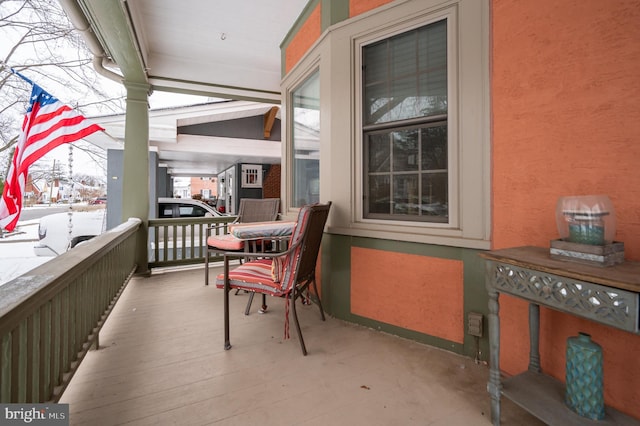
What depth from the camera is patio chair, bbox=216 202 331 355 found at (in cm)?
193

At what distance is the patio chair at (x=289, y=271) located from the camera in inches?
76.2

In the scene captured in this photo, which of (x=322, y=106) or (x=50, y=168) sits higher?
(x=322, y=106)

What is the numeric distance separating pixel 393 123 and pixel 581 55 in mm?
1059

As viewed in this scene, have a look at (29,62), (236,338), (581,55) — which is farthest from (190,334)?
(29,62)

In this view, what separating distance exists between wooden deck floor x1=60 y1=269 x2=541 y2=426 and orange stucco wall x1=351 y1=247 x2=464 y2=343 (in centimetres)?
15

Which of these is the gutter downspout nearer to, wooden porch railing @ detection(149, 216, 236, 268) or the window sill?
wooden porch railing @ detection(149, 216, 236, 268)

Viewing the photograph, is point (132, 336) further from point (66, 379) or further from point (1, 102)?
point (1, 102)

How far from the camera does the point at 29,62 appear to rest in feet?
11.1

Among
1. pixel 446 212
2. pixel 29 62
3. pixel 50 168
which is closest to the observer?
pixel 446 212

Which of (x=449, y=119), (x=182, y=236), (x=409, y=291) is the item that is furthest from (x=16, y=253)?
(x=449, y=119)

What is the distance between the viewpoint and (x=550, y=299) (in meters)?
1.12

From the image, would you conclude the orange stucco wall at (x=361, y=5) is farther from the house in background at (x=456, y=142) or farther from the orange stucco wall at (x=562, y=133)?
the orange stucco wall at (x=562, y=133)

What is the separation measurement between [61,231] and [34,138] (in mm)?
2978

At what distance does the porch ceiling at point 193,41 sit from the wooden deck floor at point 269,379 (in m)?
2.59
